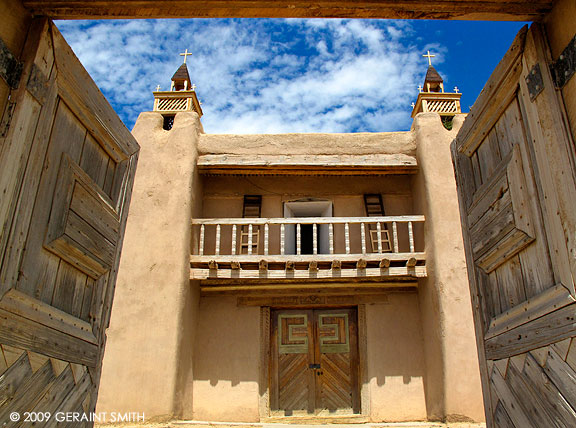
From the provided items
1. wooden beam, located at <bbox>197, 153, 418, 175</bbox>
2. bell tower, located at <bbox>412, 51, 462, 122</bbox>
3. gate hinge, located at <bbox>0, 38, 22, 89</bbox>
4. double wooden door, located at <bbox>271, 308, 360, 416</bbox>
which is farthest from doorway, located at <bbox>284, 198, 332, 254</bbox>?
gate hinge, located at <bbox>0, 38, 22, 89</bbox>

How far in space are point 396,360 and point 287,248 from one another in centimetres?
339

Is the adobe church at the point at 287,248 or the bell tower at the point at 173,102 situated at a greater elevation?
the bell tower at the point at 173,102

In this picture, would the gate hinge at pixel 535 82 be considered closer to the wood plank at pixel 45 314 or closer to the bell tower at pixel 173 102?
the wood plank at pixel 45 314

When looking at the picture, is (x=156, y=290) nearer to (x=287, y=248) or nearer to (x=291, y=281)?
(x=291, y=281)

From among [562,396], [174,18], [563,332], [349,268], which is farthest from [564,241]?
[349,268]

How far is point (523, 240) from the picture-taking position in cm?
361

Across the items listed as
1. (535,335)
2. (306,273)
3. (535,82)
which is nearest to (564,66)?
(535,82)

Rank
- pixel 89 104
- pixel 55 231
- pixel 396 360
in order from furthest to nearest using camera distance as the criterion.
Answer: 1. pixel 396 360
2. pixel 89 104
3. pixel 55 231

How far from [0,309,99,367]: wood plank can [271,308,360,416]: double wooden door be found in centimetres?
746

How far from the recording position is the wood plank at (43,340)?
2943mm

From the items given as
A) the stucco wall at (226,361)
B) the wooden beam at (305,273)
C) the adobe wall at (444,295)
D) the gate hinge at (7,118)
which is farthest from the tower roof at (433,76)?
the gate hinge at (7,118)

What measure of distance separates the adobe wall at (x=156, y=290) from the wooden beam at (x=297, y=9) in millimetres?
7204

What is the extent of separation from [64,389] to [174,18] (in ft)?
8.96

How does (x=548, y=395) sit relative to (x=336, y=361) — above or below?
below
